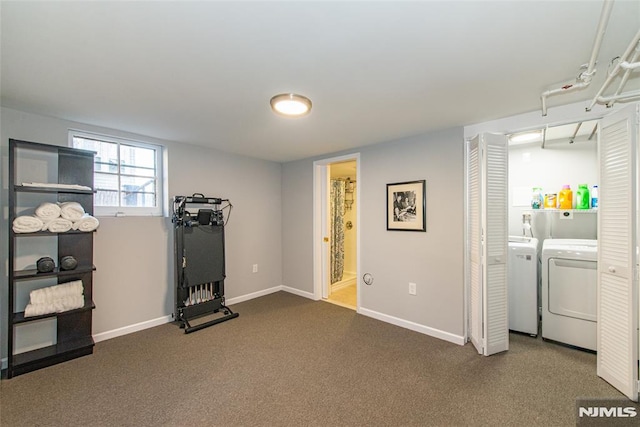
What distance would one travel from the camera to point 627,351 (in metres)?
1.98

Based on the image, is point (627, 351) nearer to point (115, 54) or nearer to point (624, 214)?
point (624, 214)

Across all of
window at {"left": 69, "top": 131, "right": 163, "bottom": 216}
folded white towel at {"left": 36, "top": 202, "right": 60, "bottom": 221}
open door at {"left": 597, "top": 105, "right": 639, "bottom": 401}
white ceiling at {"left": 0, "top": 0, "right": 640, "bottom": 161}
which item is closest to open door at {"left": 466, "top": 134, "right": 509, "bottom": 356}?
white ceiling at {"left": 0, "top": 0, "right": 640, "bottom": 161}

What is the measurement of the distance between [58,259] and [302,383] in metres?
2.63

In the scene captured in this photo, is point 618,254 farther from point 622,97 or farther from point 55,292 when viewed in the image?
point 55,292

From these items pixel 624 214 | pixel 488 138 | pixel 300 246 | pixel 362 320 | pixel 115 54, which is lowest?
pixel 362 320

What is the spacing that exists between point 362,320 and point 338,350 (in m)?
0.87

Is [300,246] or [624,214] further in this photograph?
[300,246]

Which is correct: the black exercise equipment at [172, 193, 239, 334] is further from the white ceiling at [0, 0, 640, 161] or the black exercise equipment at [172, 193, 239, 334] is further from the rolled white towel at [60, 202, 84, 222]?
the white ceiling at [0, 0, 640, 161]

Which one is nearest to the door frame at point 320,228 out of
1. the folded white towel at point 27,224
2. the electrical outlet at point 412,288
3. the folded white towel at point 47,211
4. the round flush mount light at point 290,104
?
the electrical outlet at point 412,288

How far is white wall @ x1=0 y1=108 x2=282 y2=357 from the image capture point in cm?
263

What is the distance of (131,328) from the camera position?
122 inches

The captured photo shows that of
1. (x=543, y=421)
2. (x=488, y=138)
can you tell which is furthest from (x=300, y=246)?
(x=543, y=421)

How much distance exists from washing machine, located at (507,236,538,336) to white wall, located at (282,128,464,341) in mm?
751

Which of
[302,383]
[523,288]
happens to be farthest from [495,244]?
[302,383]
